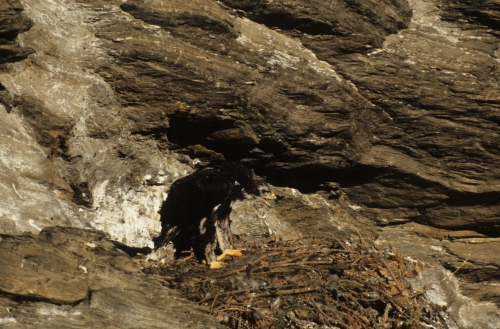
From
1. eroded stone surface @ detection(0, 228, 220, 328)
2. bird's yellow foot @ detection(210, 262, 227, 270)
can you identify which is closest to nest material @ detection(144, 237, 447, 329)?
bird's yellow foot @ detection(210, 262, 227, 270)

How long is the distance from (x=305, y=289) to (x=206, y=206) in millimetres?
973

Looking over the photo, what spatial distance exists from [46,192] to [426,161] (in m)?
2.76

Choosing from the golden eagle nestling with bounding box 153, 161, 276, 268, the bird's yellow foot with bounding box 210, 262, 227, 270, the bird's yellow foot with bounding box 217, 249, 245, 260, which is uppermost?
the golden eagle nestling with bounding box 153, 161, 276, 268

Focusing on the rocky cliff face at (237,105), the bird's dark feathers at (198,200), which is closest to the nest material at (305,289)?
the bird's dark feathers at (198,200)

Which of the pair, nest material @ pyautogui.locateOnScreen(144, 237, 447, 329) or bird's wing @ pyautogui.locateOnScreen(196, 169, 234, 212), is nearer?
nest material @ pyautogui.locateOnScreen(144, 237, 447, 329)

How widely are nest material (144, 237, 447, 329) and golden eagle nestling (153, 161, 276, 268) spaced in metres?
0.14

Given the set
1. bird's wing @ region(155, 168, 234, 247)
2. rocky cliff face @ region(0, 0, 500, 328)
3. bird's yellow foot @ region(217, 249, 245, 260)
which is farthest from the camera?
bird's yellow foot @ region(217, 249, 245, 260)

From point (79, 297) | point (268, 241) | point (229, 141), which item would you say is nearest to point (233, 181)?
point (229, 141)

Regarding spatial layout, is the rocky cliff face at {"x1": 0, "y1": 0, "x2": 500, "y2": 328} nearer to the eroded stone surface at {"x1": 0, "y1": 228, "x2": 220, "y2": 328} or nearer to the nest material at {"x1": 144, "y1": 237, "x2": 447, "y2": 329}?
the eroded stone surface at {"x1": 0, "y1": 228, "x2": 220, "y2": 328}

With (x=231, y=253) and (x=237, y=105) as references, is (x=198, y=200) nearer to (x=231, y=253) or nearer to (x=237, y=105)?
(x=231, y=253)

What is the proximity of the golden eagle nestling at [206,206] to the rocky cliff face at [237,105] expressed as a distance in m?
0.11

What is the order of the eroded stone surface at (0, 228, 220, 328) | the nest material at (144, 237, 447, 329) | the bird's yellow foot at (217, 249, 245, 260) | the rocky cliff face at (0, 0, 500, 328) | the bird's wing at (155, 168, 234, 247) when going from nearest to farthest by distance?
the eroded stone surface at (0, 228, 220, 328) < the rocky cliff face at (0, 0, 500, 328) < the nest material at (144, 237, 447, 329) < the bird's wing at (155, 168, 234, 247) < the bird's yellow foot at (217, 249, 245, 260)

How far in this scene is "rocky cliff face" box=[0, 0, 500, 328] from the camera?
3609 millimetres

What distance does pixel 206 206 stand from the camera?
4461 millimetres
